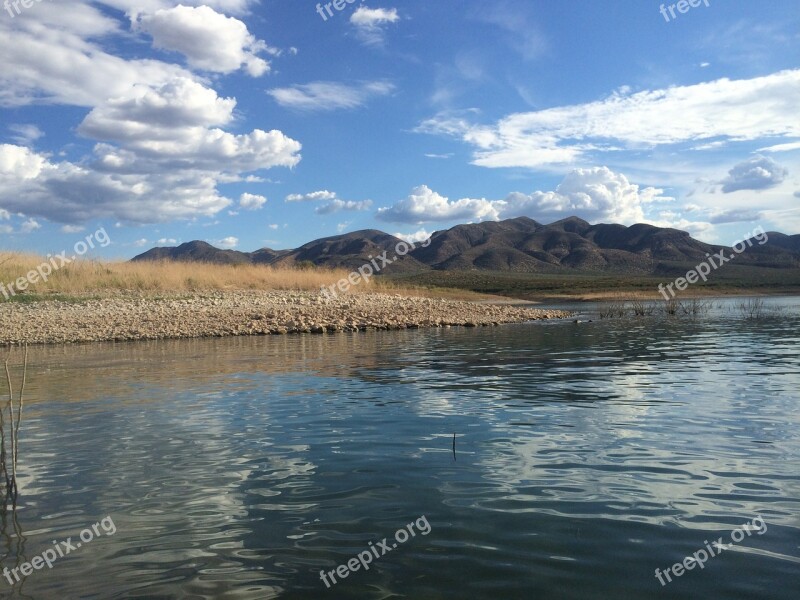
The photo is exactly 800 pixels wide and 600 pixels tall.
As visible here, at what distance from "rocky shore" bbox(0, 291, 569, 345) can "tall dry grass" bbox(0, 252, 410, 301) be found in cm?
280

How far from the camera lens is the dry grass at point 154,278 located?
32844 mm

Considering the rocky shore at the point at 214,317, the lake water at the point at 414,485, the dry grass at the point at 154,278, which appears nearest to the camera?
the lake water at the point at 414,485

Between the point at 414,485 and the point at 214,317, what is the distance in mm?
Answer: 23043

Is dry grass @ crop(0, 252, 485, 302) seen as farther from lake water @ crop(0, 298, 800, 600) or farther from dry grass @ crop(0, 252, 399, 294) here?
lake water @ crop(0, 298, 800, 600)

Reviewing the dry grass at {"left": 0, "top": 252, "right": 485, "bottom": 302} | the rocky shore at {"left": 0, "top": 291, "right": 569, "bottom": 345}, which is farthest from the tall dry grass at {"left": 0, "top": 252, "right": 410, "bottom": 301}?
the rocky shore at {"left": 0, "top": 291, "right": 569, "bottom": 345}

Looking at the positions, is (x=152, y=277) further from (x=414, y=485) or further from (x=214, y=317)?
(x=414, y=485)

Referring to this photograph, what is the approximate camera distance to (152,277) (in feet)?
116

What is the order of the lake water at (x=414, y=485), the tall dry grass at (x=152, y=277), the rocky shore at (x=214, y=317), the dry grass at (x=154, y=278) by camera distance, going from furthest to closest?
the tall dry grass at (x=152, y=277), the dry grass at (x=154, y=278), the rocky shore at (x=214, y=317), the lake water at (x=414, y=485)

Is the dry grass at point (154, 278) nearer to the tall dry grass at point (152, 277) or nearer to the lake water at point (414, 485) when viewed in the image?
the tall dry grass at point (152, 277)

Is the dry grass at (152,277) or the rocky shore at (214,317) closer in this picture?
the rocky shore at (214,317)

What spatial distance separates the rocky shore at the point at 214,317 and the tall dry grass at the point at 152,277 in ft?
9.20

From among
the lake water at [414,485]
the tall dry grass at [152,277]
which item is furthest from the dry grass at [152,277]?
the lake water at [414,485]

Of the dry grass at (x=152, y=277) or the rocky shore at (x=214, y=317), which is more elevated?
the dry grass at (x=152, y=277)

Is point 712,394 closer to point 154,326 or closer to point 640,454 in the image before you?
point 640,454
